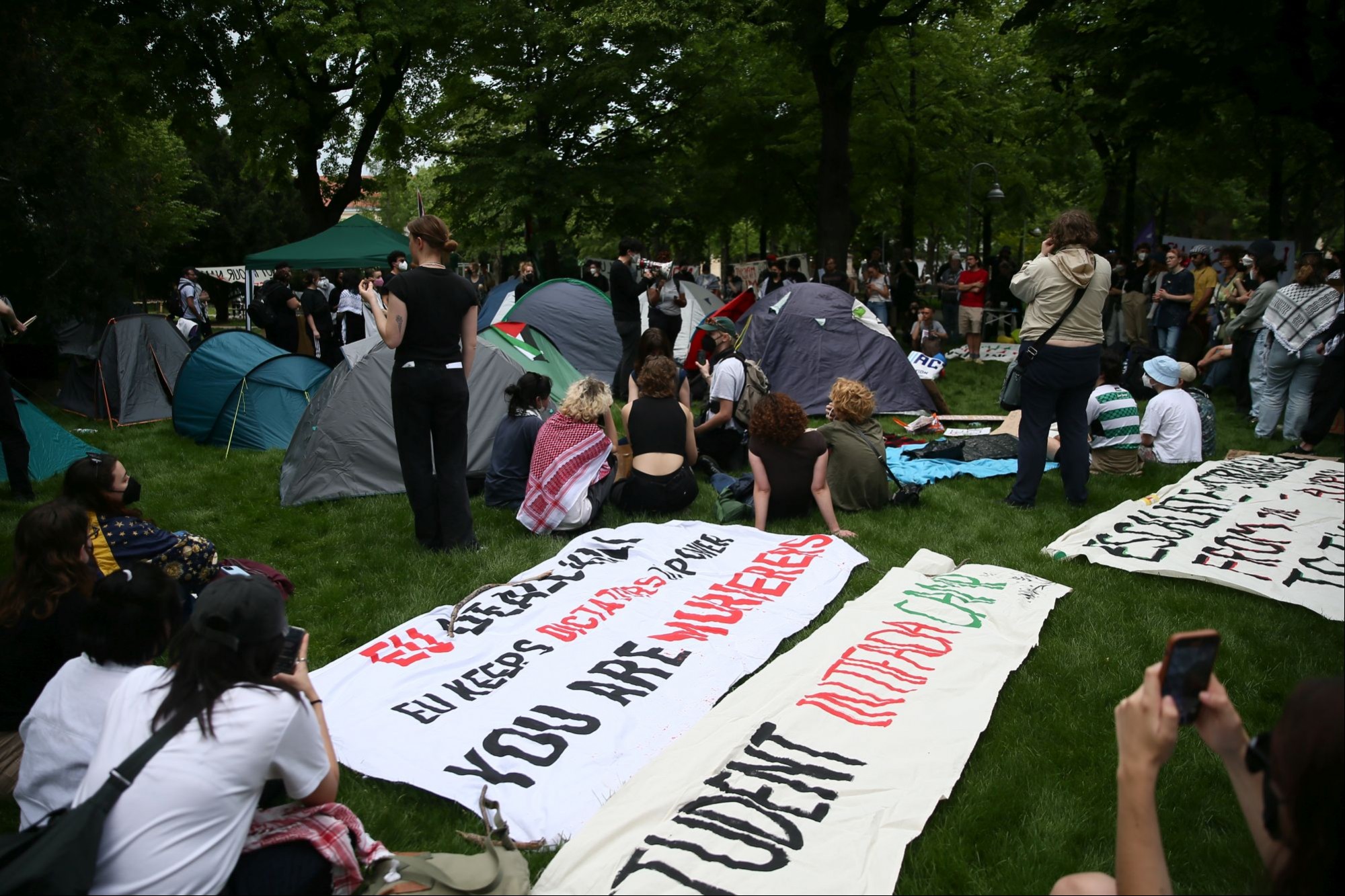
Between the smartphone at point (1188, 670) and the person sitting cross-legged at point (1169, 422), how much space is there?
256 inches

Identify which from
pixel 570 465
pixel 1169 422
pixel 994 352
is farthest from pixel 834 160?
pixel 570 465

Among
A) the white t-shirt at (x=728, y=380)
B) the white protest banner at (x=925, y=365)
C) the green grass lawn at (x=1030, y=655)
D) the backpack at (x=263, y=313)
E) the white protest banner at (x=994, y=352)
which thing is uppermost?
the backpack at (x=263, y=313)

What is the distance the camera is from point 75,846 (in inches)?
83.0

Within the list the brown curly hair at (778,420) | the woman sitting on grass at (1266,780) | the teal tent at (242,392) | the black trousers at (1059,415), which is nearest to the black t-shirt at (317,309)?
the teal tent at (242,392)

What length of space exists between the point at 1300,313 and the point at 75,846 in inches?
376

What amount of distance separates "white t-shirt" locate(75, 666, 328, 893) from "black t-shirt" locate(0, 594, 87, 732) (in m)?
1.13

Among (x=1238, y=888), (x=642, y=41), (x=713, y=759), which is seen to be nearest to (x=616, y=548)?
(x=713, y=759)

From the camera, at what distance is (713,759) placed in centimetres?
346

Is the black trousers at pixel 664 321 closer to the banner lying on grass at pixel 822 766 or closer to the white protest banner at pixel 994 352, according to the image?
the white protest banner at pixel 994 352

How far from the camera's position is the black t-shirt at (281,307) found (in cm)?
1267

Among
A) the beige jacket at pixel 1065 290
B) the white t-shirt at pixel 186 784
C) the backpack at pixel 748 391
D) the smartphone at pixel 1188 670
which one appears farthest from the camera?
the backpack at pixel 748 391

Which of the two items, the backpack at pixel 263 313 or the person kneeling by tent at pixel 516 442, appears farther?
the backpack at pixel 263 313

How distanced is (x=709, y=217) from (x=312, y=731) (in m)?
20.7

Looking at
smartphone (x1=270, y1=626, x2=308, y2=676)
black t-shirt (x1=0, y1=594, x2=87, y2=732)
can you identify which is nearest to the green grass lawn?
black t-shirt (x1=0, y1=594, x2=87, y2=732)
